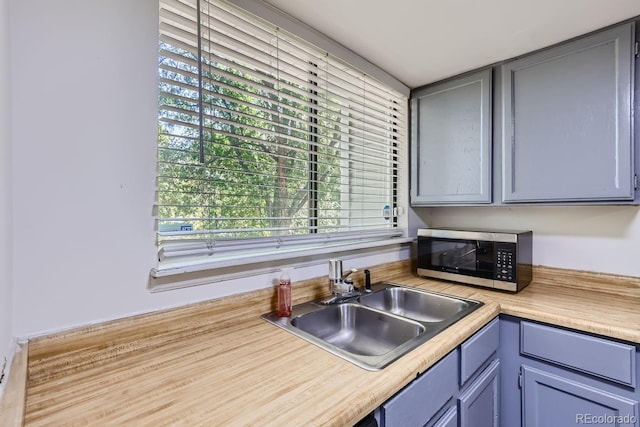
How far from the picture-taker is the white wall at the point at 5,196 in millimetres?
607

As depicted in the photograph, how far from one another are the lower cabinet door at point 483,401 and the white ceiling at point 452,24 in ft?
4.91

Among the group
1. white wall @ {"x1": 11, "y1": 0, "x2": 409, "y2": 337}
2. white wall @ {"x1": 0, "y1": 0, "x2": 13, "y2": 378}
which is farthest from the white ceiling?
white wall @ {"x1": 0, "y1": 0, "x2": 13, "y2": 378}

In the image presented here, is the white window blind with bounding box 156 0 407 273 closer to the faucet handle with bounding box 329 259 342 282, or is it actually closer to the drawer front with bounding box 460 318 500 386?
the faucet handle with bounding box 329 259 342 282

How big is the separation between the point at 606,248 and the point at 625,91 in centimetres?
79

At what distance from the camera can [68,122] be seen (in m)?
0.82

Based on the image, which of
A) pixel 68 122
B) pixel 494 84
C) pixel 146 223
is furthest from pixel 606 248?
pixel 68 122

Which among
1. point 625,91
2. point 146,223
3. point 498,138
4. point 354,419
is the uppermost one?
point 625,91

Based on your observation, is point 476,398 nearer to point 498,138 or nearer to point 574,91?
point 498,138

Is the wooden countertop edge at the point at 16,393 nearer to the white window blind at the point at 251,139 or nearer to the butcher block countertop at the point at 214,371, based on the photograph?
the butcher block countertop at the point at 214,371

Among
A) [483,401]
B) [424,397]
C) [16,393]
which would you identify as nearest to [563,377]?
[483,401]

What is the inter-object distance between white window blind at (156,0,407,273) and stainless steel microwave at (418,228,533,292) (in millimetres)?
349

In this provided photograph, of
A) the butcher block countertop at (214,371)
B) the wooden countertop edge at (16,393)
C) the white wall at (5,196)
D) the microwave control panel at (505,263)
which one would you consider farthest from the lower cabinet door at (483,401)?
the white wall at (5,196)

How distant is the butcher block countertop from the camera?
25.8 inches

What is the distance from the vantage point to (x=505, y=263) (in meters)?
1.56
